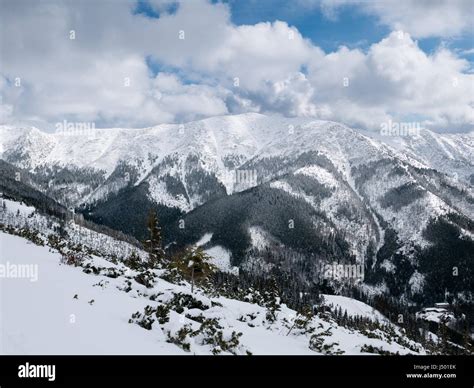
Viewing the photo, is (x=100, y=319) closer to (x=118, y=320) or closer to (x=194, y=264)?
(x=118, y=320)

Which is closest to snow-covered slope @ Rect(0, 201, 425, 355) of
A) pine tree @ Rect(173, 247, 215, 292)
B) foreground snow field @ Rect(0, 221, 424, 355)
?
foreground snow field @ Rect(0, 221, 424, 355)

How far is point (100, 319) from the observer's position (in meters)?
15.5

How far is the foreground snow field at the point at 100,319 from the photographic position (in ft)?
38.3

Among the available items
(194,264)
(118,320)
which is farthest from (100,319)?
(194,264)

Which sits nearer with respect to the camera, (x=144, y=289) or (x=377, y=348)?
(x=377, y=348)

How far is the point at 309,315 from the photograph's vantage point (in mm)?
27062

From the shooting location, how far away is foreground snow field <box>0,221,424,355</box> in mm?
11664

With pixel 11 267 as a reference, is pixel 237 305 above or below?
below

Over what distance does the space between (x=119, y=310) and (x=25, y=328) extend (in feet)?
22.6

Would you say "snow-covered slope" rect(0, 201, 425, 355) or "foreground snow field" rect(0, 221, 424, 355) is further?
"snow-covered slope" rect(0, 201, 425, 355)

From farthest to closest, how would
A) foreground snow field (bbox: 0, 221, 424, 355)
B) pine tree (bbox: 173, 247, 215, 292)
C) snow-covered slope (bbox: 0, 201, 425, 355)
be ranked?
pine tree (bbox: 173, 247, 215, 292) < snow-covered slope (bbox: 0, 201, 425, 355) < foreground snow field (bbox: 0, 221, 424, 355)

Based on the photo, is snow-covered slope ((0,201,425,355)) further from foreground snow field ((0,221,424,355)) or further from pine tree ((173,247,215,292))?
pine tree ((173,247,215,292))
